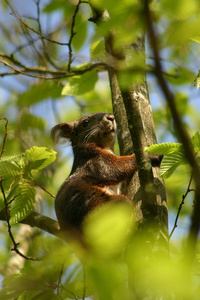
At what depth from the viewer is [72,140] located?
254 inches

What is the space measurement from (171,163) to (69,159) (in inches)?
201

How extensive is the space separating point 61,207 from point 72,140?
187 cm

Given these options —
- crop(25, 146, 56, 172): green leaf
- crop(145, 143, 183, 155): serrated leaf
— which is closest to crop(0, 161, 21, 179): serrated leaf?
crop(25, 146, 56, 172): green leaf

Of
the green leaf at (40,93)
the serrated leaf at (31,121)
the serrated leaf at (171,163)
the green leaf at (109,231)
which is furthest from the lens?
the serrated leaf at (31,121)

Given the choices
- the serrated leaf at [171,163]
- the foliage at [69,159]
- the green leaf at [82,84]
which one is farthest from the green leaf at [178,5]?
the green leaf at [82,84]

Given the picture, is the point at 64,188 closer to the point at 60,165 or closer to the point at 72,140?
the point at 72,140

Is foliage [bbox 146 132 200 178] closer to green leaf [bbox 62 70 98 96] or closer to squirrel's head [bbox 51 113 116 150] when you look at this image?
green leaf [bbox 62 70 98 96]

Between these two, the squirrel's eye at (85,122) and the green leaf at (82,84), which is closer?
the green leaf at (82,84)

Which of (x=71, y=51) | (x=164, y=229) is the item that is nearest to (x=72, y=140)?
(x=71, y=51)

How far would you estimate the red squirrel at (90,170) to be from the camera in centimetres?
471

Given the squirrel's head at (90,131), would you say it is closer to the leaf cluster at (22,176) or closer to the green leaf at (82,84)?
the green leaf at (82,84)

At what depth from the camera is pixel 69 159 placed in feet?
26.6

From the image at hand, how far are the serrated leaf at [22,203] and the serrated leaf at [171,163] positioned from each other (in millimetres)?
1465

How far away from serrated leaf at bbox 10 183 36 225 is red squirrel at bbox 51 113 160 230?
0.64m
